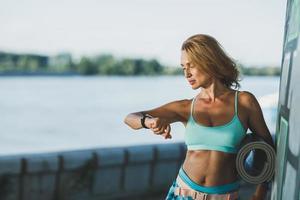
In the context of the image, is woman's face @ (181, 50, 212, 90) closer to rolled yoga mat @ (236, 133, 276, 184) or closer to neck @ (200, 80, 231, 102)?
neck @ (200, 80, 231, 102)

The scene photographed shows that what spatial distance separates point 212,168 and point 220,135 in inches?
5.3

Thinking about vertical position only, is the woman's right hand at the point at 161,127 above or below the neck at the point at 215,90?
below

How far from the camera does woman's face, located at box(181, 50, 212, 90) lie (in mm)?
2121

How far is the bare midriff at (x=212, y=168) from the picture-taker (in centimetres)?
210

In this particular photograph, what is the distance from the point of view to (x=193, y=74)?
2.14 meters

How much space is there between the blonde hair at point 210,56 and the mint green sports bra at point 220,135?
11 cm

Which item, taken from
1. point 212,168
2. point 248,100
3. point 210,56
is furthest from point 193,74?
point 212,168

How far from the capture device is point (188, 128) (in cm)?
214

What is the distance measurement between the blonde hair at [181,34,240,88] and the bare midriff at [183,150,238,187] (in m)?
0.31

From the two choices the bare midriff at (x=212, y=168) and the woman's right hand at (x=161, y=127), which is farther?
the bare midriff at (x=212, y=168)

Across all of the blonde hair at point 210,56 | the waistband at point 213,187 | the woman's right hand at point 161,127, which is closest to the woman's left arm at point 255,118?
the blonde hair at point 210,56

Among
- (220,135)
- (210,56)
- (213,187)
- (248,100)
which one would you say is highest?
(210,56)

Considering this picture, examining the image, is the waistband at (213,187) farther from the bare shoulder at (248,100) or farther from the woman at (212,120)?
the bare shoulder at (248,100)

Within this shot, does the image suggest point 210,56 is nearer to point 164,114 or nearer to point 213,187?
point 164,114
